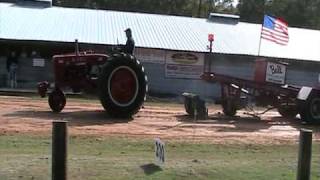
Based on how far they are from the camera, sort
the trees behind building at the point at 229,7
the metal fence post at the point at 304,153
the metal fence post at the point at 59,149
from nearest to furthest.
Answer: the metal fence post at the point at 59,149 → the metal fence post at the point at 304,153 → the trees behind building at the point at 229,7

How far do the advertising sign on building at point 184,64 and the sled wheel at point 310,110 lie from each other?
51.5ft

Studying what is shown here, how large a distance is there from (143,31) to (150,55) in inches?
107

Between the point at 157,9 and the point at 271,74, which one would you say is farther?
the point at 157,9

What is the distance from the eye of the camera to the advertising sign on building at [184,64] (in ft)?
114

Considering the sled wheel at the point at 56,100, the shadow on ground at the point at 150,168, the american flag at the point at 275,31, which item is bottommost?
the sled wheel at the point at 56,100

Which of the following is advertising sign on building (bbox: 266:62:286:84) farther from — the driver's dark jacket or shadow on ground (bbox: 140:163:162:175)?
shadow on ground (bbox: 140:163:162:175)

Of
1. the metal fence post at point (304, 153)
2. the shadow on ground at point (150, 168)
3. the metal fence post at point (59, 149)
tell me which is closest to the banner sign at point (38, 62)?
the shadow on ground at point (150, 168)

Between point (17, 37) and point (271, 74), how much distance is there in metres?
17.0

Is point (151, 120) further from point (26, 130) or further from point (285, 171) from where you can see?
point (285, 171)

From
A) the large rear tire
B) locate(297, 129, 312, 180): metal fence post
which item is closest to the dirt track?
the large rear tire

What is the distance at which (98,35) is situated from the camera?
34906mm

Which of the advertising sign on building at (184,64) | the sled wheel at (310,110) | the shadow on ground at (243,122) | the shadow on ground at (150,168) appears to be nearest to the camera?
the shadow on ground at (150,168)

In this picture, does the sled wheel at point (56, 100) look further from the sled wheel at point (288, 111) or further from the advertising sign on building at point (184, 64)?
the advertising sign on building at point (184, 64)

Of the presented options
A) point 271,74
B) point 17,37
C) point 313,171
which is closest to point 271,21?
point 271,74
